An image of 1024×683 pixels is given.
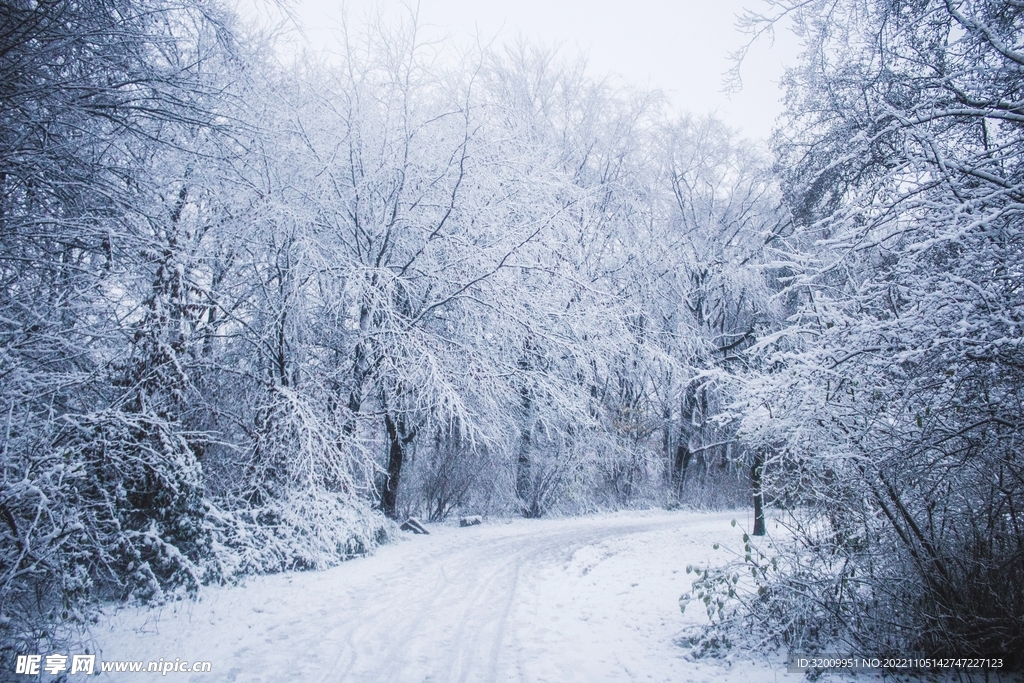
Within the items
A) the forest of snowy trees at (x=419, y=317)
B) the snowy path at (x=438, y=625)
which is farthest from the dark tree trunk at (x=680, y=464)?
the snowy path at (x=438, y=625)

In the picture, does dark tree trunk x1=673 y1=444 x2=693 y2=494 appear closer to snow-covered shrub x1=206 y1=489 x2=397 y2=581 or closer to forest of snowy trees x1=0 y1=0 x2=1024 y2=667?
forest of snowy trees x1=0 y1=0 x2=1024 y2=667

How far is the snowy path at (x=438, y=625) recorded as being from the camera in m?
3.78

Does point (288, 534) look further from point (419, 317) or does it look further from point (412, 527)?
point (419, 317)

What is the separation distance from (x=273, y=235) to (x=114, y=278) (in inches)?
149

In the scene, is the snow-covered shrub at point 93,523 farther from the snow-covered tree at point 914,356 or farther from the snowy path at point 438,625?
the snow-covered tree at point 914,356

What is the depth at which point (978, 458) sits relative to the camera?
10.6 ft

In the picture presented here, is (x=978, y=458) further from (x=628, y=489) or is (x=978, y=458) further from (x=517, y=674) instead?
(x=628, y=489)
